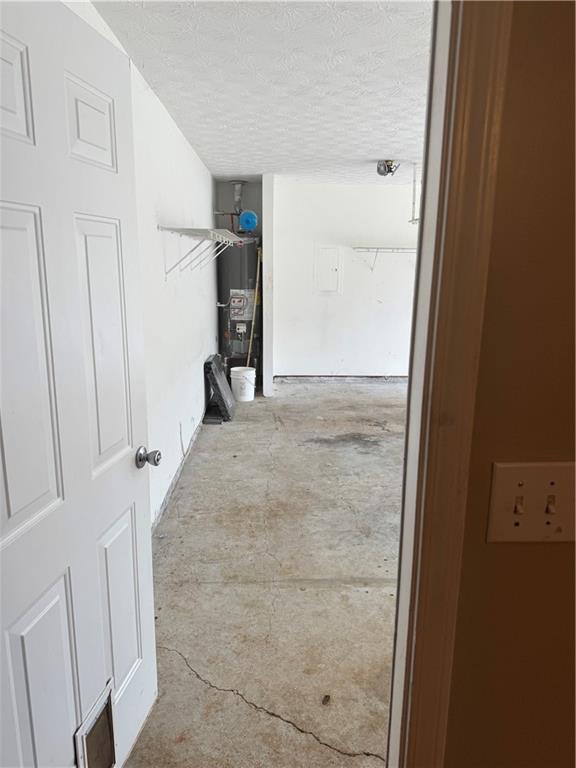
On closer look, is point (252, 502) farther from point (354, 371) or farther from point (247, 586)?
point (354, 371)

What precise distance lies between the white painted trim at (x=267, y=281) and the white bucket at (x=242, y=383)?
28 cm

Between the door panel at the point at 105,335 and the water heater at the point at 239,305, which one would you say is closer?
the door panel at the point at 105,335

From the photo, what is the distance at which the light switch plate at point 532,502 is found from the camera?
0.76 meters

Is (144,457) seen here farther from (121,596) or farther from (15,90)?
(15,90)

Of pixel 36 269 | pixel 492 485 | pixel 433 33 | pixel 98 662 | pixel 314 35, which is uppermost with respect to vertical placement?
pixel 314 35

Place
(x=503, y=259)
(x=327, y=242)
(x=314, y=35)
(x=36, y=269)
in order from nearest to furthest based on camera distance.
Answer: (x=503, y=259) → (x=36, y=269) → (x=314, y=35) → (x=327, y=242)

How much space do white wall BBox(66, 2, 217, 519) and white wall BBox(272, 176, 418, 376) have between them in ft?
6.07

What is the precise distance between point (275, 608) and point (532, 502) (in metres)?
1.86

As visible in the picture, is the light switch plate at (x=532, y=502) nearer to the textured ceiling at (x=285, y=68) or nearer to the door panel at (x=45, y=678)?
the door panel at (x=45, y=678)

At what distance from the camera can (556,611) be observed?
822 mm

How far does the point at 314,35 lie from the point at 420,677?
8.11 feet

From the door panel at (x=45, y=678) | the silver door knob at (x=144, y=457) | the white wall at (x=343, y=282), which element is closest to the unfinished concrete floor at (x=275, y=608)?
the door panel at (x=45, y=678)

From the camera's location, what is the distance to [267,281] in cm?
591

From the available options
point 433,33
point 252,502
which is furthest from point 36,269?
point 252,502
